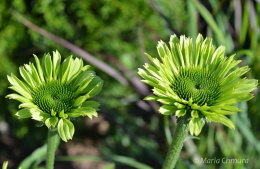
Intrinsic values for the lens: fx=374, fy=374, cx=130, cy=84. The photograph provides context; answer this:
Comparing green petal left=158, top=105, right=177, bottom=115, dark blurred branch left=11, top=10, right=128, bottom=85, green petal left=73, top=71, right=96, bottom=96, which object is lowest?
green petal left=158, top=105, right=177, bottom=115

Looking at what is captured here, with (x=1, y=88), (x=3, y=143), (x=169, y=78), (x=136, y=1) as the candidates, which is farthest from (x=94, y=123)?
(x=169, y=78)

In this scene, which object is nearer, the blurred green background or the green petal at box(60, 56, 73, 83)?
the green petal at box(60, 56, 73, 83)

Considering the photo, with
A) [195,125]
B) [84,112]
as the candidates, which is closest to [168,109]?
[195,125]

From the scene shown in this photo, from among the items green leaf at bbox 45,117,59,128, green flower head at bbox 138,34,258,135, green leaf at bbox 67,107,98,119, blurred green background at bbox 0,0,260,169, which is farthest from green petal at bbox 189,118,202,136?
blurred green background at bbox 0,0,260,169

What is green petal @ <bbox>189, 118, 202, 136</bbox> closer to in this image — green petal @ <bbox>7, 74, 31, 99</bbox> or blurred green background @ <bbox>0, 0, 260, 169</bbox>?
green petal @ <bbox>7, 74, 31, 99</bbox>

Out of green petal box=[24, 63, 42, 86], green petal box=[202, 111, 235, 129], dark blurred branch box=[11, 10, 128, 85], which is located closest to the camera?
green petal box=[202, 111, 235, 129]

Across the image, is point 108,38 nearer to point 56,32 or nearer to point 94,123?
point 56,32
